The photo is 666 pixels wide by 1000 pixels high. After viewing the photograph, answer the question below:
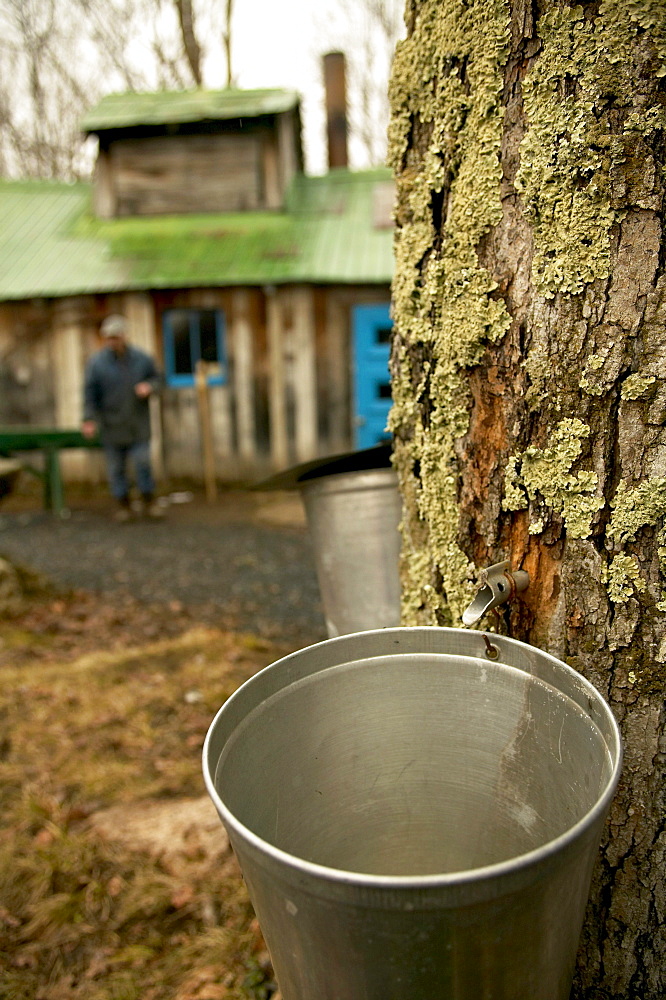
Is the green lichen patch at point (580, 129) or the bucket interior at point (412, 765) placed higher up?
the green lichen patch at point (580, 129)

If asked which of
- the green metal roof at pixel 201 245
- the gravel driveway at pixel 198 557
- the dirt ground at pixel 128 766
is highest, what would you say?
the green metal roof at pixel 201 245

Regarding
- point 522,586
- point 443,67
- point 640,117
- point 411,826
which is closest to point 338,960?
point 411,826

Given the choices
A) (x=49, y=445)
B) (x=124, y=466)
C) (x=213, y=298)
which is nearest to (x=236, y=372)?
(x=213, y=298)

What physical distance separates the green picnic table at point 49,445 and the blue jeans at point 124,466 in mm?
289

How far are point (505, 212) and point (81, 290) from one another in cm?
909

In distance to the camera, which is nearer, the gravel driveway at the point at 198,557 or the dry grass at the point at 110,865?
the dry grass at the point at 110,865

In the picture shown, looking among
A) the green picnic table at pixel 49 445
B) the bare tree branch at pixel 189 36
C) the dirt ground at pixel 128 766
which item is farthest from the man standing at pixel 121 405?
the bare tree branch at pixel 189 36

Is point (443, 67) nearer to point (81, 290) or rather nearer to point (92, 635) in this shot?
point (92, 635)

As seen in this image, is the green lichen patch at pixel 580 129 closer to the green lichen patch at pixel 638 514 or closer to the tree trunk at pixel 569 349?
the tree trunk at pixel 569 349

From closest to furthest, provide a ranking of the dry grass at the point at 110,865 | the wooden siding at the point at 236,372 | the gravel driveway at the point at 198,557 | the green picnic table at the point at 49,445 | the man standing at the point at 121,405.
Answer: the dry grass at the point at 110,865 < the gravel driveway at the point at 198,557 < the man standing at the point at 121,405 < the green picnic table at the point at 49,445 < the wooden siding at the point at 236,372

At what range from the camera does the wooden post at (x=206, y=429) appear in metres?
9.73

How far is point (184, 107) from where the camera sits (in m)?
9.80

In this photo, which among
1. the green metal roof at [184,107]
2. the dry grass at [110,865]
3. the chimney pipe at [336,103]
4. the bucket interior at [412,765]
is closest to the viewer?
the bucket interior at [412,765]

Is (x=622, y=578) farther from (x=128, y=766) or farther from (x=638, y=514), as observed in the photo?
(x=128, y=766)
